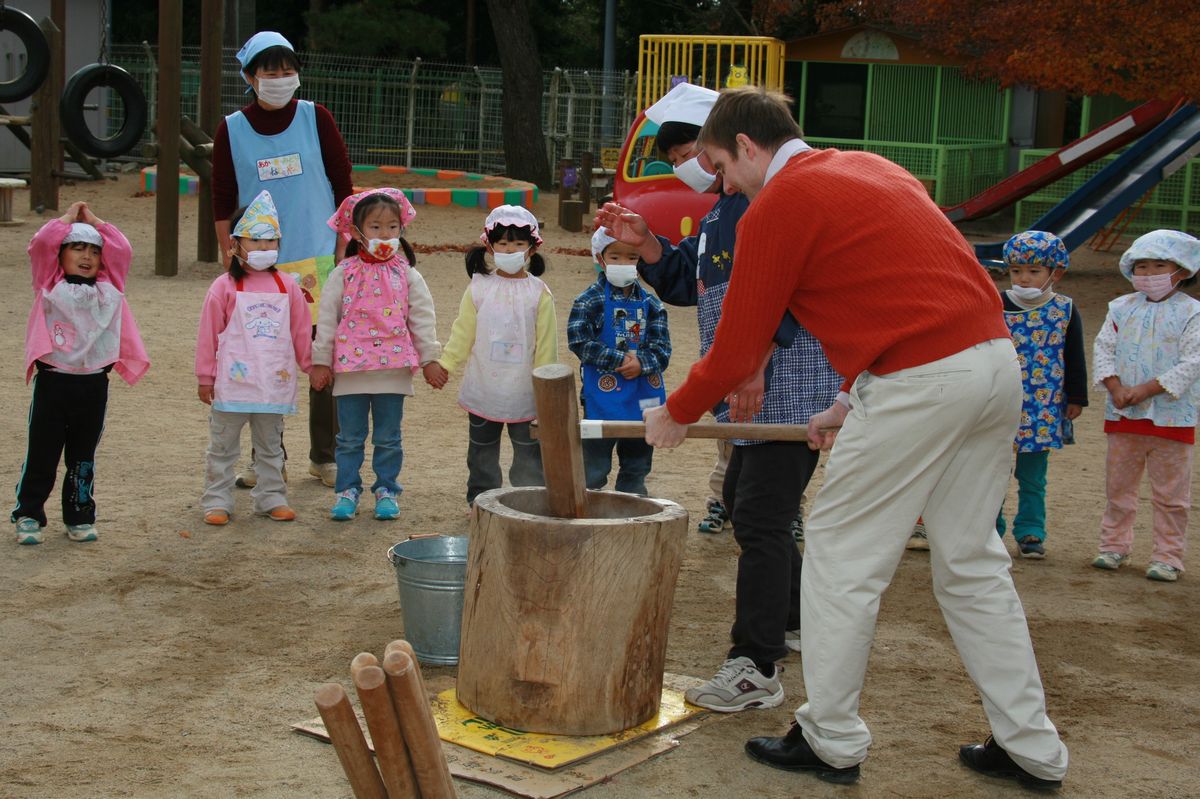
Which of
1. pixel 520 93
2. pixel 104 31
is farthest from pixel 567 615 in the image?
pixel 104 31

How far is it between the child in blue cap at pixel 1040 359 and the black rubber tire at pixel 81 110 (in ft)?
25.9

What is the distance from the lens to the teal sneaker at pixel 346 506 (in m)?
6.39

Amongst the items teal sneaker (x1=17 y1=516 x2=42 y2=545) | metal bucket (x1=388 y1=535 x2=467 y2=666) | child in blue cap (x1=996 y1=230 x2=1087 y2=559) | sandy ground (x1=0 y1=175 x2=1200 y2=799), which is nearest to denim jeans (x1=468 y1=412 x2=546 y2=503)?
sandy ground (x1=0 y1=175 x2=1200 y2=799)

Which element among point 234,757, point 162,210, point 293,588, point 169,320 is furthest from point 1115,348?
point 162,210

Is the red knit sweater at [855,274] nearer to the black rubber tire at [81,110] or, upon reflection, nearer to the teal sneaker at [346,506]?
the teal sneaker at [346,506]

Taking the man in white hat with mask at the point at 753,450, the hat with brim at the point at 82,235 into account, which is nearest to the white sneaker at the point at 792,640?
the man in white hat with mask at the point at 753,450

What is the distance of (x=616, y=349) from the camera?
20.1 ft

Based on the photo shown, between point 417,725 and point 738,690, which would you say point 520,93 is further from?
point 417,725

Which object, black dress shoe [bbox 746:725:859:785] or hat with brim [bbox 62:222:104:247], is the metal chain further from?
black dress shoe [bbox 746:725:859:785]

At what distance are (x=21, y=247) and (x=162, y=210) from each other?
7.73 ft

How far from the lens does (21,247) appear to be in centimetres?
1498

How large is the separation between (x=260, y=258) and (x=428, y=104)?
18661 millimetres

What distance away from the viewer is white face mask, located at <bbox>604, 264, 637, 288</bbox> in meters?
6.05

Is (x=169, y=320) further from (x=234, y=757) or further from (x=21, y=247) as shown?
(x=234, y=757)
